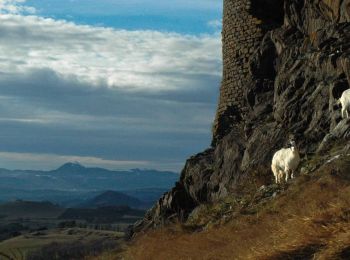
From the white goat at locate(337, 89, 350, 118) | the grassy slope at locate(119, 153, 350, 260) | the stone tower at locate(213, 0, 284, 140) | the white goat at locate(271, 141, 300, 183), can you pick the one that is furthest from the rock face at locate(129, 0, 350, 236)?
the grassy slope at locate(119, 153, 350, 260)

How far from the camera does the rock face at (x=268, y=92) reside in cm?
2472

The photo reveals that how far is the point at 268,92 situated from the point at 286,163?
37.0 feet

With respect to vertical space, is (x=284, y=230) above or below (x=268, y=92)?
below

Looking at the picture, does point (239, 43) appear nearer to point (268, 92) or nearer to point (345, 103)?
point (268, 92)

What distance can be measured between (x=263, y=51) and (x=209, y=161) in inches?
234

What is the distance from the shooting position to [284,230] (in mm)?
10336

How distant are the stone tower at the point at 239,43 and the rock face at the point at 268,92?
0.05m

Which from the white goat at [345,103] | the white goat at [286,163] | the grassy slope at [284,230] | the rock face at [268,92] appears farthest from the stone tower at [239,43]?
the grassy slope at [284,230]

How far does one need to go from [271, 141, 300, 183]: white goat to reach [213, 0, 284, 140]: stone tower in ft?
40.6

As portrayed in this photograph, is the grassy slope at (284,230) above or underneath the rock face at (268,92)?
underneath

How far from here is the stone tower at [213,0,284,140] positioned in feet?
112

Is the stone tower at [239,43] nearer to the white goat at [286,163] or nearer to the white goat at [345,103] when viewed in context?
the white goat at [345,103]

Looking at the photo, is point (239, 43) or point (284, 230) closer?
point (284, 230)

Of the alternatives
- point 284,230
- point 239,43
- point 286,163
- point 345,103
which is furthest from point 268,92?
point 284,230
